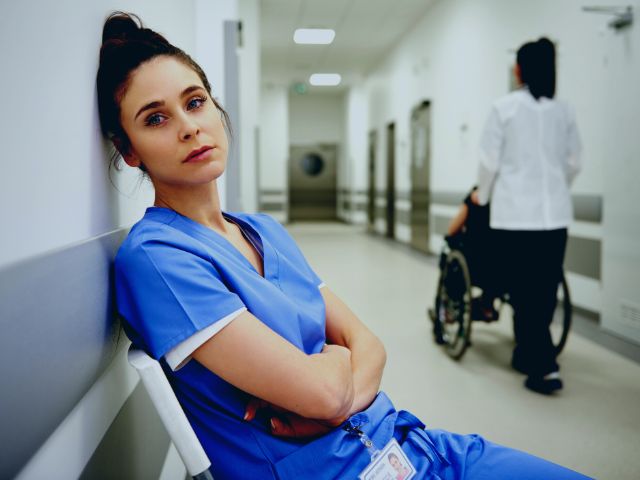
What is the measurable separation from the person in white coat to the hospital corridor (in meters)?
0.01

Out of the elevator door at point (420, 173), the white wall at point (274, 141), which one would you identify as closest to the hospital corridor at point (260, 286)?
the elevator door at point (420, 173)

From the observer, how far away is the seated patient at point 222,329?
0.82 metres

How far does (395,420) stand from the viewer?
3.38 feet

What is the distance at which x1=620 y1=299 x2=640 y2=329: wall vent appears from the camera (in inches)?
128

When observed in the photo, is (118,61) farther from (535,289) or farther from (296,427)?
(535,289)

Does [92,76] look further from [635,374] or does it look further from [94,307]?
[635,374]

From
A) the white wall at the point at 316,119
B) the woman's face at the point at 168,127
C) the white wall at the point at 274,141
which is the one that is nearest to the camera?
the woman's face at the point at 168,127

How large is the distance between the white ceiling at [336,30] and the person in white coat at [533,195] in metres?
5.17

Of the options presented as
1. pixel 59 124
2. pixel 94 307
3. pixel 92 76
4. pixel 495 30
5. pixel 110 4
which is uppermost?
pixel 495 30

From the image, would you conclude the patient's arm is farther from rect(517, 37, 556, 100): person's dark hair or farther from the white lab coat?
rect(517, 37, 556, 100): person's dark hair

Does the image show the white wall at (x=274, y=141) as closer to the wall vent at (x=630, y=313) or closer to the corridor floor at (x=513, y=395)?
the corridor floor at (x=513, y=395)

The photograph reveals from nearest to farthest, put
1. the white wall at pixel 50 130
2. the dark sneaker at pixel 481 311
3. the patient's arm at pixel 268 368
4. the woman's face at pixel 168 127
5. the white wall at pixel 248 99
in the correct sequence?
the white wall at pixel 50 130
the patient's arm at pixel 268 368
the woman's face at pixel 168 127
the dark sneaker at pixel 481 311
the white wall at pixel 248 99

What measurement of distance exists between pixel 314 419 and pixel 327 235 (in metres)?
Result: 10.1

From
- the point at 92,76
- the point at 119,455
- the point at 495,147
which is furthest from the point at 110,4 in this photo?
the point at 495,147
